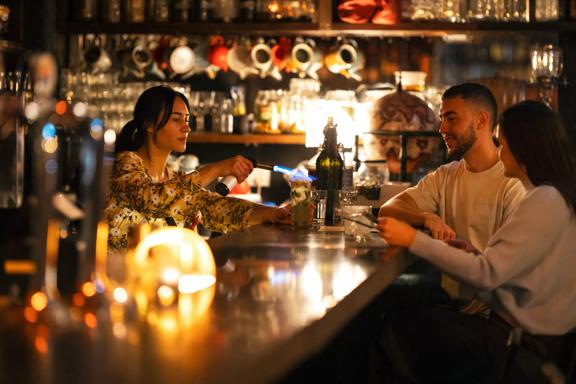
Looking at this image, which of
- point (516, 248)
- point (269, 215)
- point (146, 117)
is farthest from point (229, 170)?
point (516, 248)

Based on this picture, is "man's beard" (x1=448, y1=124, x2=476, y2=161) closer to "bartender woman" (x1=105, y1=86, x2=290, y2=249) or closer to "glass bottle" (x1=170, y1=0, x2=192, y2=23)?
"bartender woman" (x1=105, y1=86, x2=290, y2=249)

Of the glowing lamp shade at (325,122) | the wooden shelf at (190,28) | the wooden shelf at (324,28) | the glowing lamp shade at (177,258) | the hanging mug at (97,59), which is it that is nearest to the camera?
the glowing lamp shade at (177,258)

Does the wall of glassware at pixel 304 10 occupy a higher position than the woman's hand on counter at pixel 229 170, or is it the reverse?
the wall of glassware at pixel 304 10

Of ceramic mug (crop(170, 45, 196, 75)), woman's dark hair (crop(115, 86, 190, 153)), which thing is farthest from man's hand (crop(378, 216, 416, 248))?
ceramic mug (crop(170, 45, 196, 75))

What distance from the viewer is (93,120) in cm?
153

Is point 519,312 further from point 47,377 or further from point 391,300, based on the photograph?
point 47,377

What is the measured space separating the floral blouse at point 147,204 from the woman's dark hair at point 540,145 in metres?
1.18

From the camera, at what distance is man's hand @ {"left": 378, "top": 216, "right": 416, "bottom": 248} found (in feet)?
8.56

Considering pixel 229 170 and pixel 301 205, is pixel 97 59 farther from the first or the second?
pixel 301 205

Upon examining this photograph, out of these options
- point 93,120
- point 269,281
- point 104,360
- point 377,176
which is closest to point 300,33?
point 377,176

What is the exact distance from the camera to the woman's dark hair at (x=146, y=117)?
3.84 m

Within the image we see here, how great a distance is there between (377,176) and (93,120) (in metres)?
3.39

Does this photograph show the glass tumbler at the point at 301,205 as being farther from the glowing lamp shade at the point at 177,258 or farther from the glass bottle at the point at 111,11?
the glass bottle at the point at 111,11

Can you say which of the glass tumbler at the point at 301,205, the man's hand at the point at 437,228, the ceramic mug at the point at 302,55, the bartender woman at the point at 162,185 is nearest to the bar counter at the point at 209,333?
the man's hand at the point at 437,228
